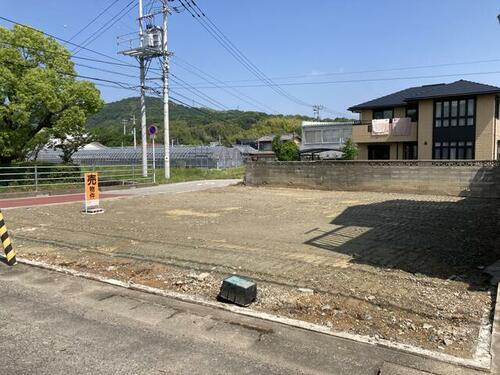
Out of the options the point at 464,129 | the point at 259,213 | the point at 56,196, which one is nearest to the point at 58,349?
the point at 259,213

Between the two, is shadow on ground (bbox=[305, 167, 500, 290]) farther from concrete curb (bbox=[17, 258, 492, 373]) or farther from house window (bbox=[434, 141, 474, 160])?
house window (bbox=[434, 141, 474, 160])

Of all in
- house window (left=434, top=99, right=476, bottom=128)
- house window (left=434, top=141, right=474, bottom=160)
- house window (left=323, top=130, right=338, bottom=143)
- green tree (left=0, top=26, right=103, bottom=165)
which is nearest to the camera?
green tree (left=0, top=26, right=103, bottom=165)

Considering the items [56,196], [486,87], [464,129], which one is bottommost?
[56,196]

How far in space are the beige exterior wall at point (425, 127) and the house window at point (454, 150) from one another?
0.48 m

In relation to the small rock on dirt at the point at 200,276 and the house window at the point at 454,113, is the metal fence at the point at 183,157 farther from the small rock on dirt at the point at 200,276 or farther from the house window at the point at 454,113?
the small rock on dirt at the point at 200,276

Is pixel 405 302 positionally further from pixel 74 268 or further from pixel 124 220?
pixel 124 220

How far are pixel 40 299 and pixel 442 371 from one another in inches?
176

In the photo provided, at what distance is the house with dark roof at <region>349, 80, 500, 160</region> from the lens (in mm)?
25594

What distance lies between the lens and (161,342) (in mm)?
4148

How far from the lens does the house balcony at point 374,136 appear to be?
28.5 metres

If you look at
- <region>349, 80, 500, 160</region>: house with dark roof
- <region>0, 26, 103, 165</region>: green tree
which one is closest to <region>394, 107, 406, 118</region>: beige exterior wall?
<region>349, 80, 500, 160</region>: house with dark roof

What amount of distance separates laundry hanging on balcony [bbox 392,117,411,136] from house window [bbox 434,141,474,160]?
2.06 meters

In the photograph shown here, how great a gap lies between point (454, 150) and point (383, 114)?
5.92 meters

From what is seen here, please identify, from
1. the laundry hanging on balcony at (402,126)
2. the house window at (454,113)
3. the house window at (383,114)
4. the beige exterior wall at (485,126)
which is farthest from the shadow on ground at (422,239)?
the house window at (383,114)
